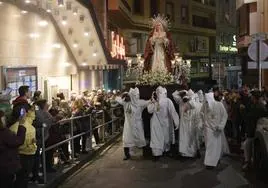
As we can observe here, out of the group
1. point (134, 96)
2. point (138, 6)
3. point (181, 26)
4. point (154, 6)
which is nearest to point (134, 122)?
point (134, 96)

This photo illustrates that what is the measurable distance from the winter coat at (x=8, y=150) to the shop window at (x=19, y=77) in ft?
21.6

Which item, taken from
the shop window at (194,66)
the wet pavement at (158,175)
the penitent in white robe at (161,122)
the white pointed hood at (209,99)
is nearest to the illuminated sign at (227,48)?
the shop window at (194,66)

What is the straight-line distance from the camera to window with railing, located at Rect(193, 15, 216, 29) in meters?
60.9

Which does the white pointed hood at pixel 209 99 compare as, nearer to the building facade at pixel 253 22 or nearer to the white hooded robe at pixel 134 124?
the white hooded robe at pixel 134 124

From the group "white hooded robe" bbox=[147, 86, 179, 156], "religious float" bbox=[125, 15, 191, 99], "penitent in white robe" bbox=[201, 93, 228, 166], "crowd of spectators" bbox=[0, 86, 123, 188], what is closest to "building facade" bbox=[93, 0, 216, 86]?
"religious float" bbox=[125, 15, 191, 99]

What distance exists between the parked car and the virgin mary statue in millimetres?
6289

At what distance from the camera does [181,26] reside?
56.5 meters

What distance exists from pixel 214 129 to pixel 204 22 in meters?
53.6

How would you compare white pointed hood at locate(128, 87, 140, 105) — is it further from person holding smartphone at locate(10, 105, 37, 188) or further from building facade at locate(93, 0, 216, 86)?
building facade at locate(93, 0, 216, 86)

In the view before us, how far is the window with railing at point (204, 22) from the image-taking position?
6092cm

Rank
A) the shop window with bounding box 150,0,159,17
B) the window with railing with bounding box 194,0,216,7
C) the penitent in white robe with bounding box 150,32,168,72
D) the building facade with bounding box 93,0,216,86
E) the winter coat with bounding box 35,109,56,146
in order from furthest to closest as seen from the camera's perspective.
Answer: the window with railing with bounding box 194,0,216,7, the shop window with bounding box 150,0,159,17, the building facade with bounding box 93,0,216,86, the penitent in white robe with bounding box 150,32,168,72, the winter coat with bounding box 35,109,56,146

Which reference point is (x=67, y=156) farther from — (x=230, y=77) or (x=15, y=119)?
(x=230, y=77)

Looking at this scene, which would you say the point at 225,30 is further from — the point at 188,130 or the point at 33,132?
the point at 33,132

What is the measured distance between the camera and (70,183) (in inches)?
409
